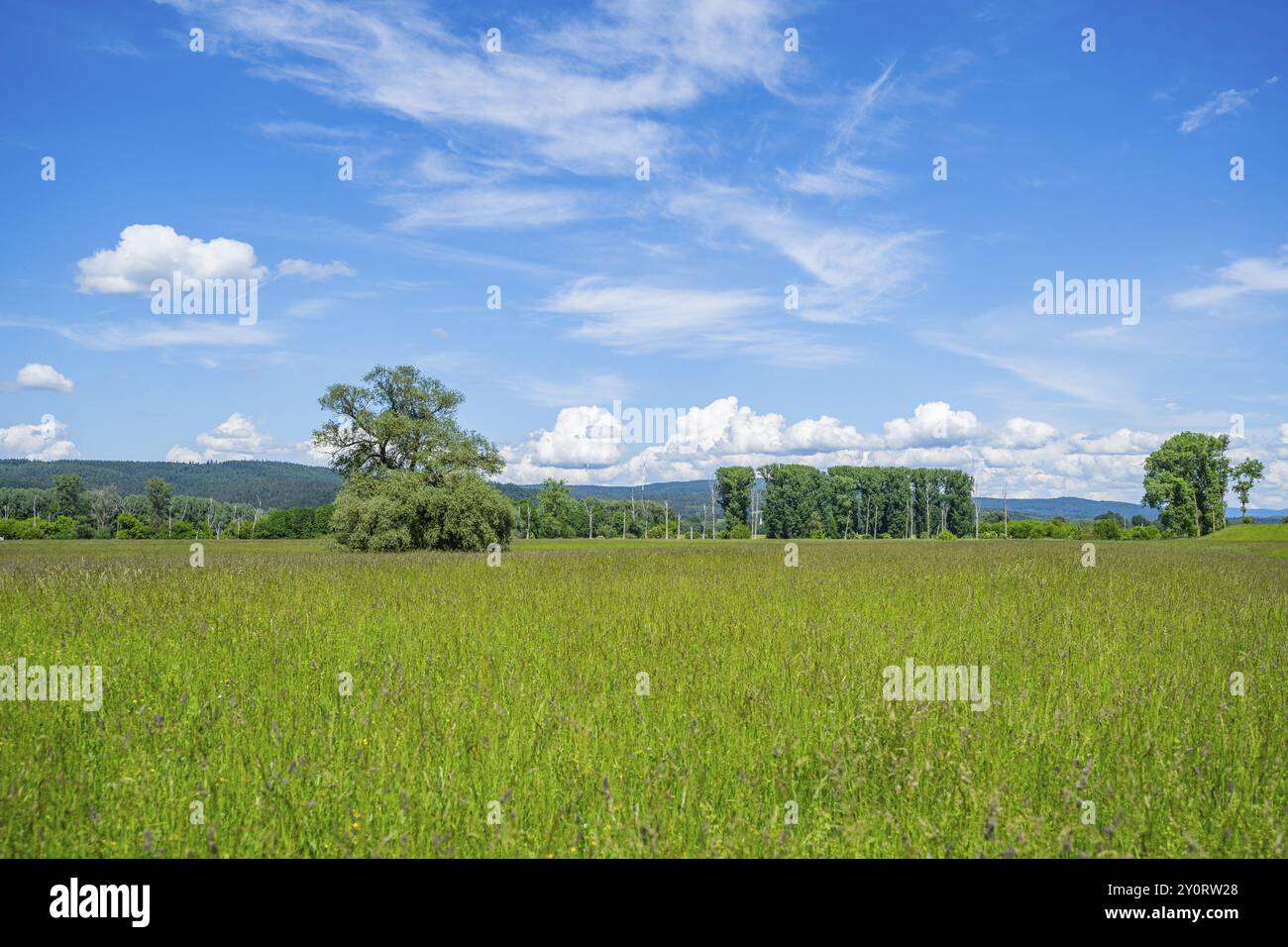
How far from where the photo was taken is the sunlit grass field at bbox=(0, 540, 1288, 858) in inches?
125

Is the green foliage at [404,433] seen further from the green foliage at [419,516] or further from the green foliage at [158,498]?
the green foliage at [158,498]

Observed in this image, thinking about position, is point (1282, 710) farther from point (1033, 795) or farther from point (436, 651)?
point (436, 651)

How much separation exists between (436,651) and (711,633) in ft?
8.17

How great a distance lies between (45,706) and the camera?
4824mm

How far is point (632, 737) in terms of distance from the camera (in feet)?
13.5

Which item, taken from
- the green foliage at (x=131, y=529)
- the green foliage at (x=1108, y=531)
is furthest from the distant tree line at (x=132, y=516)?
the green foliage at (x=1108, y=531)

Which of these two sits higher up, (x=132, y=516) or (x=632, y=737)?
(x=632, y=737)

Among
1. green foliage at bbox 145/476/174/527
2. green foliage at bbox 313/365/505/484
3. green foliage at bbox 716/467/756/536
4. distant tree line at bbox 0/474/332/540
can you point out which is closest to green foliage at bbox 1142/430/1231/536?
green foliage at bbox 716/467/756/536

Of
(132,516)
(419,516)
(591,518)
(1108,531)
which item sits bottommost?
(1108,531)

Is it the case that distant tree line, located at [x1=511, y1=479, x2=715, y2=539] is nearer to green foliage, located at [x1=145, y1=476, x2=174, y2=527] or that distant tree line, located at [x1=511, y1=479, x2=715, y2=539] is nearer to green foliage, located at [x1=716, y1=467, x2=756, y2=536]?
green foliage, located at [x1=716, y1=467, x2=756, y2=536]

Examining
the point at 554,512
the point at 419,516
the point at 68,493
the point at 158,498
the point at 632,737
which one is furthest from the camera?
the point at 158,498

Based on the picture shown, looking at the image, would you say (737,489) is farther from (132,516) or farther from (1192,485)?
(132,516)

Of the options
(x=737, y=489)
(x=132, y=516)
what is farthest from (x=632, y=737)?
(x=132, y=516)
